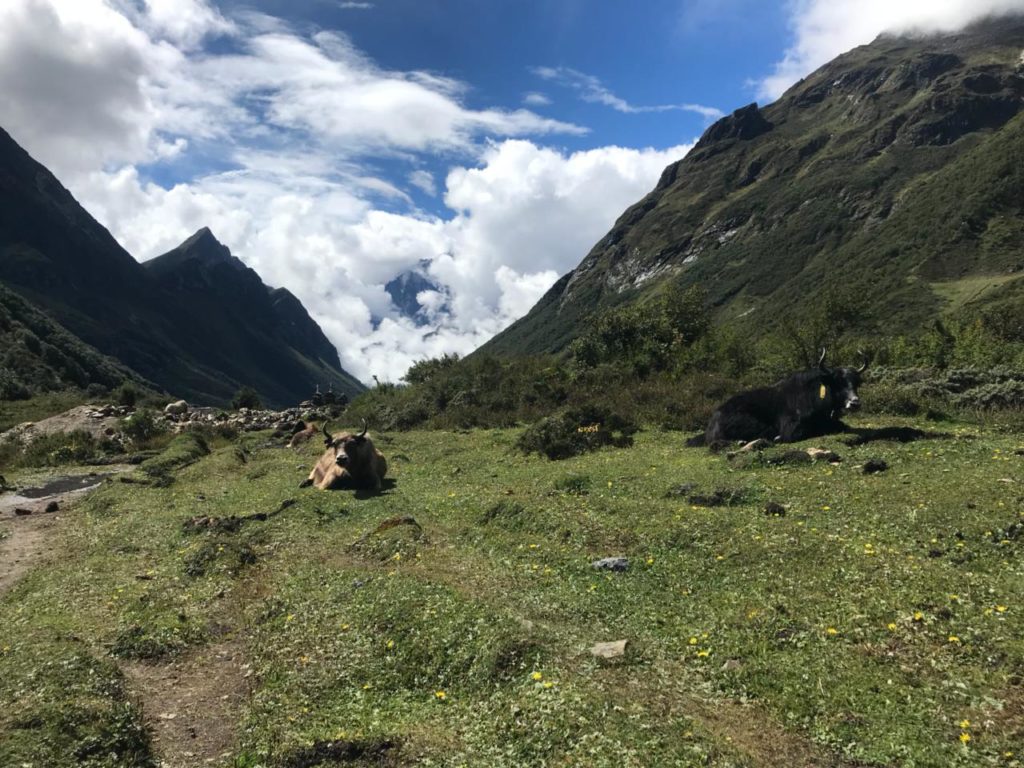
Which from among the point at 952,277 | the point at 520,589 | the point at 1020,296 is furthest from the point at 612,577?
the point at 952,277

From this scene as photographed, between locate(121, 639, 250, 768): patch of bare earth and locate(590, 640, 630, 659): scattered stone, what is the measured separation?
4967 millimetres

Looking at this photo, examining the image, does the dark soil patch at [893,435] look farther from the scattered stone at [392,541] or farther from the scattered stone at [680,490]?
the scattered stone at [392,541]

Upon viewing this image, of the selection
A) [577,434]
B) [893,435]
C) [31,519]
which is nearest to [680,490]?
[893,435]

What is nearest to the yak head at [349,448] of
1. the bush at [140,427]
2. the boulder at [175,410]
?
the bush at [140,427]

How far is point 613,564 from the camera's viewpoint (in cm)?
1276

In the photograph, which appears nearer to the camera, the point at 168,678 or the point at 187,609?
the point at 168,678

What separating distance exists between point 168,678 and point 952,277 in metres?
177

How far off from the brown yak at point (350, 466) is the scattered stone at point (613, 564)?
42.6 feet

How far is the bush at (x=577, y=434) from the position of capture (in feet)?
88.4

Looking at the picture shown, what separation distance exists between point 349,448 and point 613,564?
14.4 metres

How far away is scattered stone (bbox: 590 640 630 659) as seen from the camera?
929 centimetres

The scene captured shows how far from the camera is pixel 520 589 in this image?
40.5ft

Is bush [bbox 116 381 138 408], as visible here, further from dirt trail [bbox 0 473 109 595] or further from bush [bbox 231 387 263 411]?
dirt trail [bbox 0 473 109 595]

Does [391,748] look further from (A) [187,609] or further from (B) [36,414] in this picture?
(B) [36,414]
